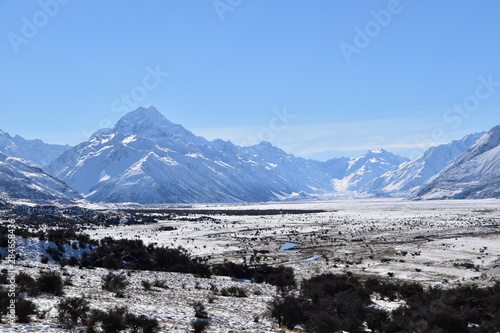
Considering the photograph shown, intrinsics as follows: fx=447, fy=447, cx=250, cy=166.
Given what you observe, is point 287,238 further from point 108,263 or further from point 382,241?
point 108,263

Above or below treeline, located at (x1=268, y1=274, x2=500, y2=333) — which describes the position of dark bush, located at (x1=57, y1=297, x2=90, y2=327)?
above

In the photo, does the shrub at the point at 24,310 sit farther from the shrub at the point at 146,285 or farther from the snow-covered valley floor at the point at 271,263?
the shrub at the point at 146,285

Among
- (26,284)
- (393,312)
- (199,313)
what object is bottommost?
(393,312)

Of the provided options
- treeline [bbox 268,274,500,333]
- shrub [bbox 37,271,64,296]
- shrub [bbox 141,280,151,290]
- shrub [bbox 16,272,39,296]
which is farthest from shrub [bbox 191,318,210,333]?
shrub [bbox 141,280,151,290]

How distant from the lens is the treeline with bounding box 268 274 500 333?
67.2ft

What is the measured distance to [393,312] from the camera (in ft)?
76.3

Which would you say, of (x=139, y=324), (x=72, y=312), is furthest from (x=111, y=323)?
(x=72, y=312)

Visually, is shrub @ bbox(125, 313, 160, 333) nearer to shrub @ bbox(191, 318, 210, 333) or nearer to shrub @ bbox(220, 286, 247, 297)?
shrub @ bbox(191, 318, 210, 333)

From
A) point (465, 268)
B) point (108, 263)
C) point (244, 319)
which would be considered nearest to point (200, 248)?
point (108, 263)

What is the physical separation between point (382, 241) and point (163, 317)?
57.7 m

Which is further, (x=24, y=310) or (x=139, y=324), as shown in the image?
(x=24, y=310)

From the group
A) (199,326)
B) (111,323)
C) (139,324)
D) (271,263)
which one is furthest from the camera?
(271,263)

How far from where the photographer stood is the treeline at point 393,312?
20484 mm

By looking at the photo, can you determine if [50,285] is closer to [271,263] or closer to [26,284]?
[26,284]
